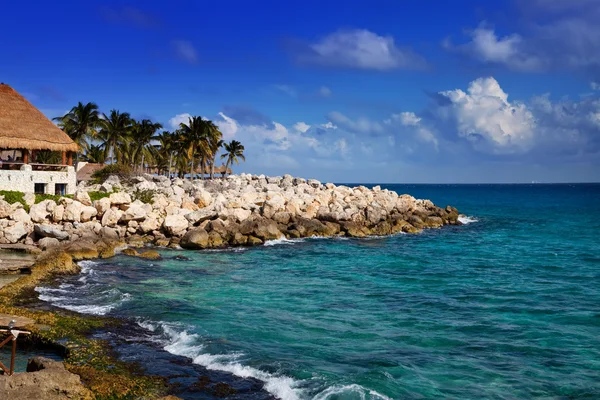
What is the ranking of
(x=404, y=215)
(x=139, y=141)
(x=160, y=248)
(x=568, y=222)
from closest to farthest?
(x=160, y=248) < (x=404, y=215) < (x=568, y=222) < (x=139, y=141)

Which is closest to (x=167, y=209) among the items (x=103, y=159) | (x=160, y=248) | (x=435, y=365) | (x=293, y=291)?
(x=160, y=248)

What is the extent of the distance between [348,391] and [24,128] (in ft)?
125

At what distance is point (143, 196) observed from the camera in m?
43.9

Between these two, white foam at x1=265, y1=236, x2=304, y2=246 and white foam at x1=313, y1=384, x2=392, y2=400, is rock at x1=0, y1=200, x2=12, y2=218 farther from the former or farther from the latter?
white foam at x1=313, y1=384, x2=392, y2=400

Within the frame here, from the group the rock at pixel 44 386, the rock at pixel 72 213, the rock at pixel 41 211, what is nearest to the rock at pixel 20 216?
the rock at pixel 41 211

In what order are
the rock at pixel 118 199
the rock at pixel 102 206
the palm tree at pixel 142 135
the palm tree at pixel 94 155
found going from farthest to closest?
the palm tree at pixel 94 155 < the palm tree at pixel 142 135 < the rock at pixel 118 199 < the rock at pixel 102 206

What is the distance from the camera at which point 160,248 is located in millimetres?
33438

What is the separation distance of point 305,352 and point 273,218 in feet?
91.0

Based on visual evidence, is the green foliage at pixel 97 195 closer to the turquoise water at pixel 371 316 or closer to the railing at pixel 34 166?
the railing at pixel 34 166

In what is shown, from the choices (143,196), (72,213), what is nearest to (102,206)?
(72,213)

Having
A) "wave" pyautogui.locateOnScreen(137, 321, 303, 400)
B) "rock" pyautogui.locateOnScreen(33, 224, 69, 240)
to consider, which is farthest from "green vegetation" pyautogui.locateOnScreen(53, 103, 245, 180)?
"wave" pyautogui.locateOnScreen(137, 321, 303, 400)

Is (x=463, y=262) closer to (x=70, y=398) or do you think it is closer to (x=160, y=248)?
(x=160, y=248)

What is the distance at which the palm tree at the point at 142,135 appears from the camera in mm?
68525

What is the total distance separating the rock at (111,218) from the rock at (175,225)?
329 cm
